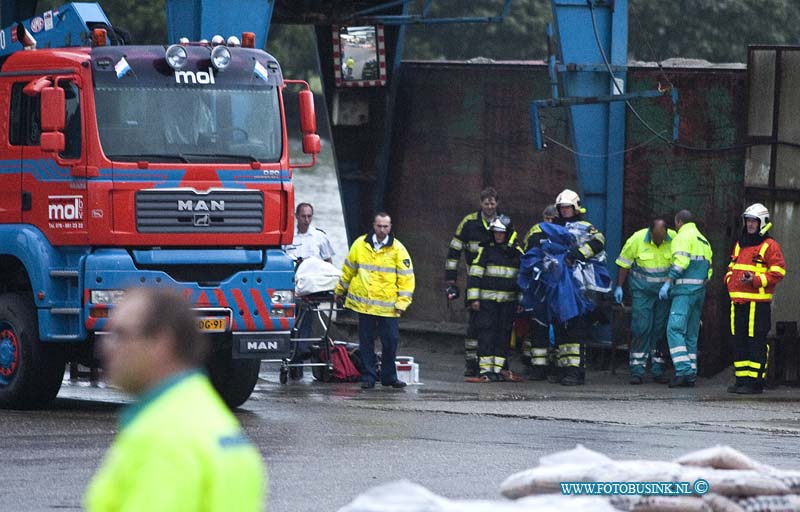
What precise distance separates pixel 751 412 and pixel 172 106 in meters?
5.56

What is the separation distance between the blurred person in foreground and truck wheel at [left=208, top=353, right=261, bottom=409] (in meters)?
10.1

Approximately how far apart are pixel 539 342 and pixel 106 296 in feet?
17.7

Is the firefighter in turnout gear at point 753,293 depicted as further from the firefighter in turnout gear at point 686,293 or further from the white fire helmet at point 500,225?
the white fire helmet at point 500,225

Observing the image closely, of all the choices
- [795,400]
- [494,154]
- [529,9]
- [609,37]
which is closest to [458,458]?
[795,400]

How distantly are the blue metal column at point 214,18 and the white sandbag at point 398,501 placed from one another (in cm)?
1131

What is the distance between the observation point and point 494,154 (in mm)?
19734

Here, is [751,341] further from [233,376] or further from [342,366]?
[233,376]

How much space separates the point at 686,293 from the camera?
16219 millimetres

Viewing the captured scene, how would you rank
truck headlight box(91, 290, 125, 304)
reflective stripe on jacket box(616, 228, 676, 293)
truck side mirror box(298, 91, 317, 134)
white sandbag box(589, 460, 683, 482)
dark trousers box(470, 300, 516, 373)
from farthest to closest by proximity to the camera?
reflective stripe on jacket box(616, 228, 676, 293)
dark trousers box(470, 300, 516, 373)
truck side mirror box(298, 91, 317, 134)
truck headlight box(91, 290, 125, 304)
white sandbag box(589, 460, 683, 482)

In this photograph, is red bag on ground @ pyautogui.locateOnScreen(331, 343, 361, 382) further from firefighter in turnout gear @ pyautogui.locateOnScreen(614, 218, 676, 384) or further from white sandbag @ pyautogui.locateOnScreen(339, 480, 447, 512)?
white sandbag @ pyautogui.locateOnScreen(339, 480, 447, 512)

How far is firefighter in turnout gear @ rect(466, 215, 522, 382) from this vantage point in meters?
16.2

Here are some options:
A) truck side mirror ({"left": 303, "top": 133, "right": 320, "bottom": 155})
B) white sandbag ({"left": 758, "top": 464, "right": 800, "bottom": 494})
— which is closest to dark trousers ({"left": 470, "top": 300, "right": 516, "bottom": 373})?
truck side mirror ({"left": 303, "top": 133, "right": 320, "bottom": 155})

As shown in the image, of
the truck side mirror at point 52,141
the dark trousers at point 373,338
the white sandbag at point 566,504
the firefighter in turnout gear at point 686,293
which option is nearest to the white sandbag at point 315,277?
the dark trousers at point 373,338

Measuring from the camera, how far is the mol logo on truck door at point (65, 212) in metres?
12.8
